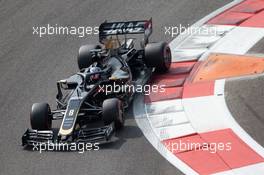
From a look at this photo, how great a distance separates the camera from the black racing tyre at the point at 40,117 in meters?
13.2

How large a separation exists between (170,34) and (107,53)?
3.29 m

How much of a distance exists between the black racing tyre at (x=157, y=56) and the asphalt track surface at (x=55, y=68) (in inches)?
75.7

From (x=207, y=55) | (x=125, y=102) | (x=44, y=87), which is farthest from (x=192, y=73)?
(x=44, y=87)

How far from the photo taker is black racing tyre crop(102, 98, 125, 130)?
42.4 feet

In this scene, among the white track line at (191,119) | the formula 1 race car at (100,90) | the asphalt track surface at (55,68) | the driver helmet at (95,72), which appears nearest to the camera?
the white track line at (191,119)

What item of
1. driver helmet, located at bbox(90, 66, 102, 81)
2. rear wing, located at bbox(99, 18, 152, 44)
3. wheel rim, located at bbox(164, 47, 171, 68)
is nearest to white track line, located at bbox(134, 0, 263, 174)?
wheel rim, located at bbox(164, 47, 171, 68)

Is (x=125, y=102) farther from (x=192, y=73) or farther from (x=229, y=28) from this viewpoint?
(x=229, y=28)

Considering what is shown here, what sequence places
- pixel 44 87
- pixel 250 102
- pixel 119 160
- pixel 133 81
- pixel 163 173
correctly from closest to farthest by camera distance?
pixel 163 173
pixel 119 160
pixel 250 102
pixel 133 81
pixel 44 87

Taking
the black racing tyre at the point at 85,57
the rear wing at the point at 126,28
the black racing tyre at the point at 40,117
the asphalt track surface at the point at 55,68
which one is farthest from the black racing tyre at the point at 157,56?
the black racing tyre at the point at 40,117

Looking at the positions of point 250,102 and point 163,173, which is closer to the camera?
point 163,173

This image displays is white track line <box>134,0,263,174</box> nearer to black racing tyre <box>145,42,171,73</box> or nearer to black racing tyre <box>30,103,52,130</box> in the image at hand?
black racing tyre <box>145,42,171,73</box>

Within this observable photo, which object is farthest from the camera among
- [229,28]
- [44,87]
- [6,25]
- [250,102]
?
[6,25]

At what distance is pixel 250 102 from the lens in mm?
13180

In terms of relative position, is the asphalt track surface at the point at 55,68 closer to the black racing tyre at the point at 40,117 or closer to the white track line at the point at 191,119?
the white track line at the point at 191,119
